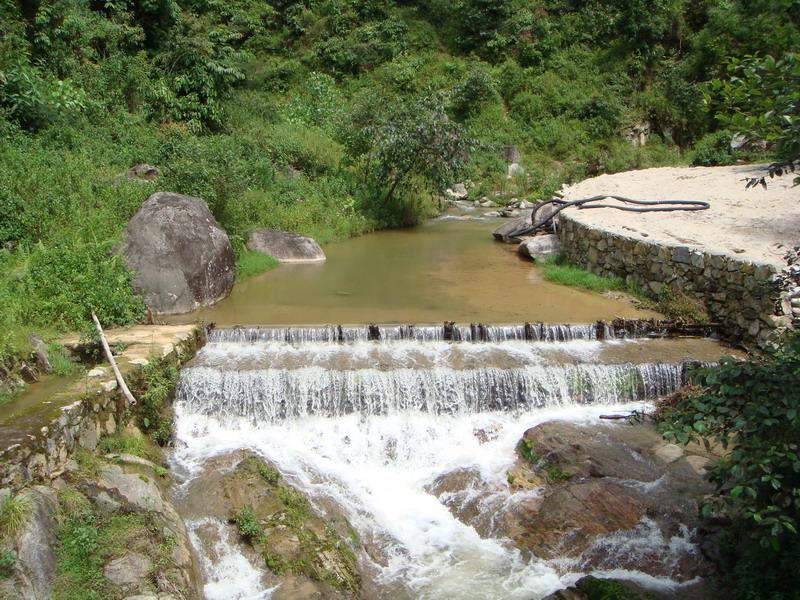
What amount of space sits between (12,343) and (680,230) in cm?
1114

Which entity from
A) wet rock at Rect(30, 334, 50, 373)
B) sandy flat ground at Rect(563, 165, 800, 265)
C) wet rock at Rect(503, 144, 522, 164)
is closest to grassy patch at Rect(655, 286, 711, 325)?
sandy flat ground at Rect(563, 165, 800, 265)

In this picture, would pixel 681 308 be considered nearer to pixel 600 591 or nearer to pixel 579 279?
pixel 579 279

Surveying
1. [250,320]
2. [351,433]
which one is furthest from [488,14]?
[351,433]

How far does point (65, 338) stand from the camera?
8.48 metres

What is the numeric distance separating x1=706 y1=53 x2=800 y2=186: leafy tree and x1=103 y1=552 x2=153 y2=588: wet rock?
538 cm

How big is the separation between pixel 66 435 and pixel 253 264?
24.6 feet

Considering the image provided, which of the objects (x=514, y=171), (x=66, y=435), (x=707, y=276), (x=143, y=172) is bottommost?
(x=66, y=435)

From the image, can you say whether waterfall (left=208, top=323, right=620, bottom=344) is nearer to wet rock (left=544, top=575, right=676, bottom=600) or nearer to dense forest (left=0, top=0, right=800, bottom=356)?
dense forest (left=0, top=0, right=800, bottom=356)

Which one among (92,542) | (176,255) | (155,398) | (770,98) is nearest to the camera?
(770,98)

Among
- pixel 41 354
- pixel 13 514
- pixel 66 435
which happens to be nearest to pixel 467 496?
pixel 66 435

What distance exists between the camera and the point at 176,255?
10938mm

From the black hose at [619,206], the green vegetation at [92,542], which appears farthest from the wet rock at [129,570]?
the black hose at [619,206]

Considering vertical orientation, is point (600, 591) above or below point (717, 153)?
below

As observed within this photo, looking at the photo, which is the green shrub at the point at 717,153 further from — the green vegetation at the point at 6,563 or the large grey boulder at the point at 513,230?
the green vegetation at the point at 6,563
